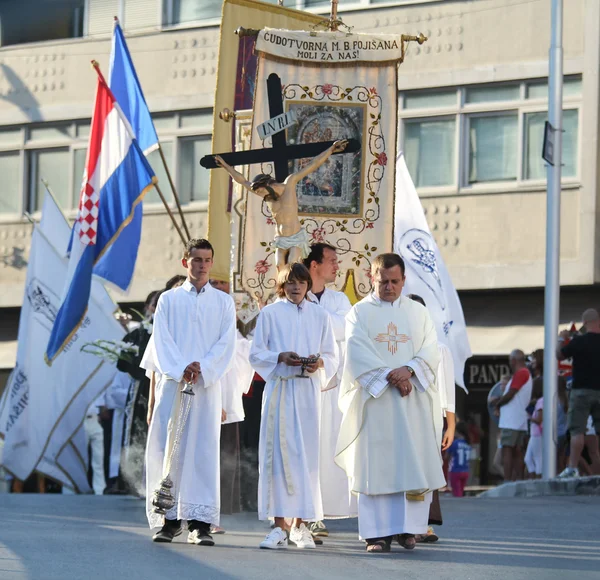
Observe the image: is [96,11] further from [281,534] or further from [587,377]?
[281,534]

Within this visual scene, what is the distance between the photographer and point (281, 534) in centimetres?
1021

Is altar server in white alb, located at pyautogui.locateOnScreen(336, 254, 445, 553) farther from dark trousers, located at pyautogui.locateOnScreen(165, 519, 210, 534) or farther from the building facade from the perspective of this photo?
the building facade

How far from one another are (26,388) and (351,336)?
11220 millimetres

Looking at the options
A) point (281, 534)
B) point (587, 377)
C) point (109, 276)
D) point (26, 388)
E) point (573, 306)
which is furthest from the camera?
point (573, 306)

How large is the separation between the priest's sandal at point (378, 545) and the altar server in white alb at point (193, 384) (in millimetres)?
1006

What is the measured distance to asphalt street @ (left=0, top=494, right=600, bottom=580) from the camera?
27.8 feet

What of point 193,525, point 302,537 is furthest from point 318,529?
point 193,525

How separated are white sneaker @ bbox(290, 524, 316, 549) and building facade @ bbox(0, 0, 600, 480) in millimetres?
14025

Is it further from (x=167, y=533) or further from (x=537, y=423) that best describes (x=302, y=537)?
(x=537, y=423)

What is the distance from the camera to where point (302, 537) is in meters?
10.3

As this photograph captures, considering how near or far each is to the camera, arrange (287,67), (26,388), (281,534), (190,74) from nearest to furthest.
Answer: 1. (281,534)
2. (287,67)
3. (26,388)
4. (190,74)

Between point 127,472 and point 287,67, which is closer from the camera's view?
point 287,67

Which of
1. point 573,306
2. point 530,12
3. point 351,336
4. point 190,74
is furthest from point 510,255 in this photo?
point 351,336

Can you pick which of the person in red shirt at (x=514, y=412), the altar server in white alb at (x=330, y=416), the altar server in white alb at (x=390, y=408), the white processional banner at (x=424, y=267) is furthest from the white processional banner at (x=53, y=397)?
the altar server in white alb at (x=390, y=408)
